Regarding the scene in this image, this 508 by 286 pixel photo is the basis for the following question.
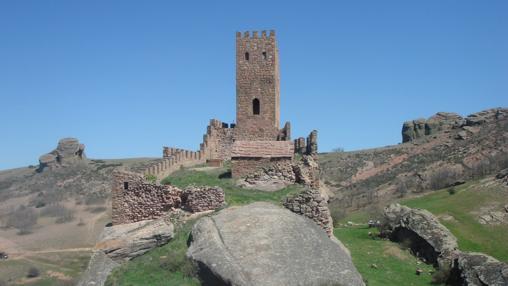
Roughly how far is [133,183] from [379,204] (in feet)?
78.2

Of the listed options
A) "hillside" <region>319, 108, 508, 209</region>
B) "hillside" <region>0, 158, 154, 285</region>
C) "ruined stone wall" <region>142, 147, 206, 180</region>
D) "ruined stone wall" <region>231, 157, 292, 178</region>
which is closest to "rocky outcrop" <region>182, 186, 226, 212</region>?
"ruined stone wall" <region>231, 157, 292, 178</region>

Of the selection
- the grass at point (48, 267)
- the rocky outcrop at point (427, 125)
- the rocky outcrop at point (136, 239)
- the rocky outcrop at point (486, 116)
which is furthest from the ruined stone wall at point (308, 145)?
the rocky outcrop at point (427, 125)

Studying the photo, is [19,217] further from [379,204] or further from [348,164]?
[379,204]

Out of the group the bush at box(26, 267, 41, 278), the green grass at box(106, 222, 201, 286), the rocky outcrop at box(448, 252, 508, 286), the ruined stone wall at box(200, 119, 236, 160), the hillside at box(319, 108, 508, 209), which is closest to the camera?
the green grass at box(106, 222, 201, 286)

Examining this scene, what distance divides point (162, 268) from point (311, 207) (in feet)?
15.2

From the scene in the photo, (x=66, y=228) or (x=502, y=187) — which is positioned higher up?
(x=502, y=187)

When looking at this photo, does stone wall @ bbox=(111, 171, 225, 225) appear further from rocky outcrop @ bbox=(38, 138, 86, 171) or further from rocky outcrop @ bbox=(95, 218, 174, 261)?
rocky outcrop @ bbox=(38, 138, 86, 171)

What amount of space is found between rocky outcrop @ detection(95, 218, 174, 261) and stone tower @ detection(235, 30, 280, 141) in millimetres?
12923

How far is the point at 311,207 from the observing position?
1805cm

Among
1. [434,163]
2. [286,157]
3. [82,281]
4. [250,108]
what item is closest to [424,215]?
[286,157]

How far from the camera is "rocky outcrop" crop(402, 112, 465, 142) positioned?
254 ft

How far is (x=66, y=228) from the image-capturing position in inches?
2490

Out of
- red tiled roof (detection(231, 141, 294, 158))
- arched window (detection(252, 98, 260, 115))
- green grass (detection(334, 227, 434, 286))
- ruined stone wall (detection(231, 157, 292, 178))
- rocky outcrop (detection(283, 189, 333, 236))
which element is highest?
arched window (detection(252, 98, 260, 115))

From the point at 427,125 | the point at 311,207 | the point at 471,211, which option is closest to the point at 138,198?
the point at 311,207
